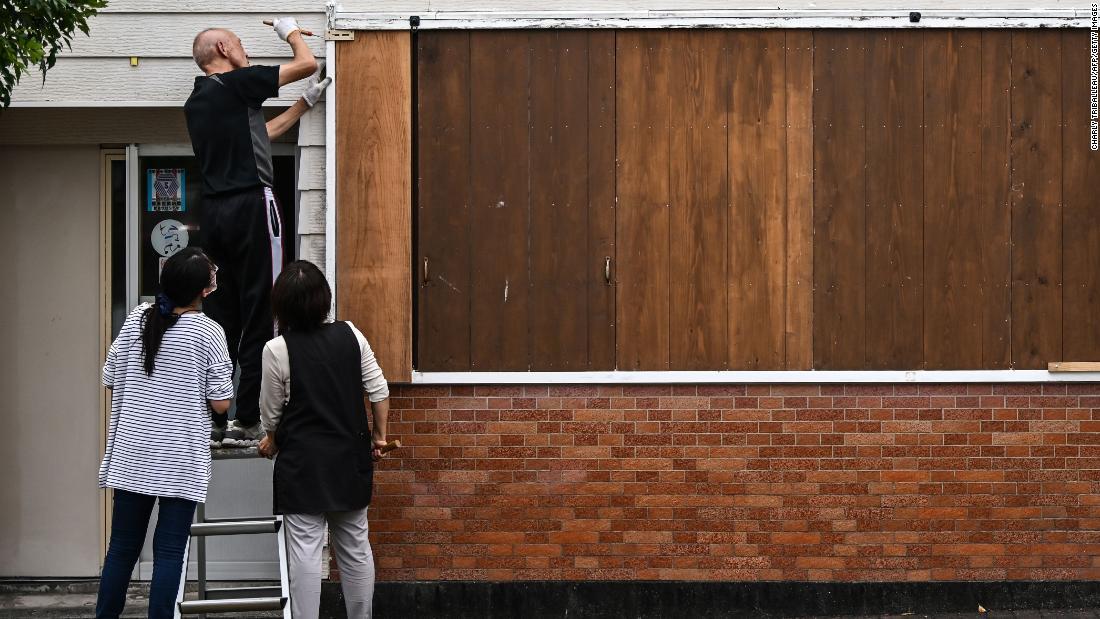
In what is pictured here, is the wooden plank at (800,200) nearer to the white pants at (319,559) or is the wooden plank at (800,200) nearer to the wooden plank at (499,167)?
the wooden plank at (499,167)

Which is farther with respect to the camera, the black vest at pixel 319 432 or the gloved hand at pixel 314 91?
the gloved hand at pixel 314 91

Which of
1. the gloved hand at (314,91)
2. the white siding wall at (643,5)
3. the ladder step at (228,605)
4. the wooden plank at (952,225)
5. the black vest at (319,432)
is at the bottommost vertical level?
the ladder step at (228,605)

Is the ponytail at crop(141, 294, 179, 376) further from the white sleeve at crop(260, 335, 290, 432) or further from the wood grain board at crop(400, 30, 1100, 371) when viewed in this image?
the wood grain board at crop(400, 30, 1100, 371)

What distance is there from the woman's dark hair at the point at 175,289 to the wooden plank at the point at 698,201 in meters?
2.46

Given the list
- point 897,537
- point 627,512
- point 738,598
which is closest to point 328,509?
point 627,512

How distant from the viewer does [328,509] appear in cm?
537

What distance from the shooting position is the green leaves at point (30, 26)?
5.14m

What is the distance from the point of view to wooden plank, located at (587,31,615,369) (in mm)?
6672

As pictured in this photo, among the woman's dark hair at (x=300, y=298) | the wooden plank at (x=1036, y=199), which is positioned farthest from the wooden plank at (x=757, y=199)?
the woman's dark hair at (x=300, y=298)

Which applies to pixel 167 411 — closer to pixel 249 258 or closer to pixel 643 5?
pixel 249 258

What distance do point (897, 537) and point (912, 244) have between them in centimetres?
149

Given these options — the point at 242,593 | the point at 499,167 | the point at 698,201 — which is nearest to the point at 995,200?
the point at 698,201

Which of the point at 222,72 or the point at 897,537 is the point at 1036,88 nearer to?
the point at 897,537

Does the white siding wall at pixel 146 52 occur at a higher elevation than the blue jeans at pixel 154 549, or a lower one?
higher
